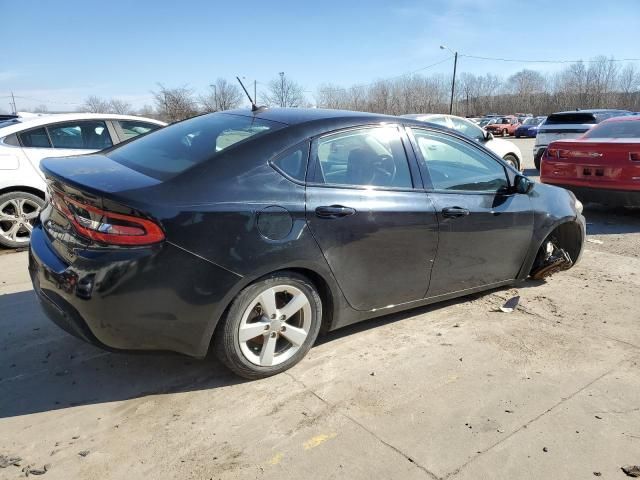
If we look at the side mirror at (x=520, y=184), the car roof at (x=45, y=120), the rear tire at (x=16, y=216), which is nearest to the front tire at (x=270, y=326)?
the side mirror at (x=520, y=184)

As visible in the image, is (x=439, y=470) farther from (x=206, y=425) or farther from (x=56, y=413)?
(x=56, y=413)

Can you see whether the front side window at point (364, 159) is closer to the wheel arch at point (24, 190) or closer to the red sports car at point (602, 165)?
the wheel arch at point (24, 190)

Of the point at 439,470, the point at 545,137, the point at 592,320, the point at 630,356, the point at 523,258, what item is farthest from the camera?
the point at 545,137

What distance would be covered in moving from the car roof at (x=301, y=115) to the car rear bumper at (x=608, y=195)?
5.02 metres

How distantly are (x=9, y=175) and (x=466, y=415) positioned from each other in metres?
5.57

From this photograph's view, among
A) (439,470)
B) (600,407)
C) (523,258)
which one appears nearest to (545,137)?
(523,258)

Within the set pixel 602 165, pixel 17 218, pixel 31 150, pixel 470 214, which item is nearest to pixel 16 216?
pixel 17 218

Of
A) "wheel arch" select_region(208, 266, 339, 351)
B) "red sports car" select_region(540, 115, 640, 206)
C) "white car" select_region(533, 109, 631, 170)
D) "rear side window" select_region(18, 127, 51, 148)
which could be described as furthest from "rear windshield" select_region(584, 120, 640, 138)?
"rear side window" select_region(18, 127, 51, 148)

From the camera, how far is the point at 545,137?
47.0 feet

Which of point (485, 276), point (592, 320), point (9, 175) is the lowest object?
point (592, 320)

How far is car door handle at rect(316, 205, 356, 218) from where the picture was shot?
2975 mm

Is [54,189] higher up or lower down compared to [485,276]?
higher up

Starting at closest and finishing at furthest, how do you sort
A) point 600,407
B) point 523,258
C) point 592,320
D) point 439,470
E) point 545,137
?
point 439,470 → point 600,407 → point 592,320 → point 523,258 → point 545,137

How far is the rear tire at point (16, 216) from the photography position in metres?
5.87
